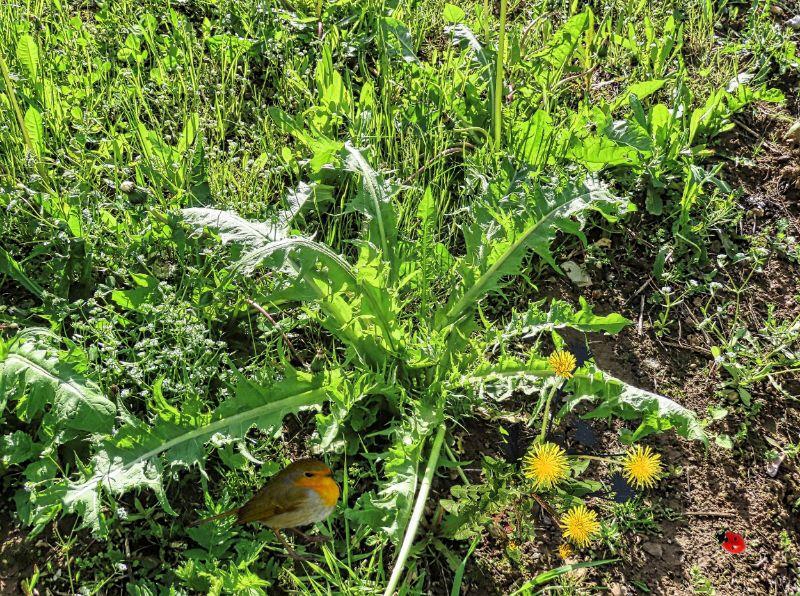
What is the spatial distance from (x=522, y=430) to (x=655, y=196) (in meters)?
1.30

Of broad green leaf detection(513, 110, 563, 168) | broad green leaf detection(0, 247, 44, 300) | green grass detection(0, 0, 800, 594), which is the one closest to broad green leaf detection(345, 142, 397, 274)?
green grass detection(0, 0, 800, 594)

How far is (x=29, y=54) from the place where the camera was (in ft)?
11.3

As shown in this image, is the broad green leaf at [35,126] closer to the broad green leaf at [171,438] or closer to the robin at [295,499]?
the broad green leaf at [171,438]

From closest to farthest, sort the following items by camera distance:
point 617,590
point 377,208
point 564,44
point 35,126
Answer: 1. point 617,590
2. point 377,208
3. point 35,126
4. point 564,44

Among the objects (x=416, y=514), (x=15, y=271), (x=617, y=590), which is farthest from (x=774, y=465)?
(x=15, y=271)

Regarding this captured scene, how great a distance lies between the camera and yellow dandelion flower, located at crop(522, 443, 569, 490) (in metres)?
2.52

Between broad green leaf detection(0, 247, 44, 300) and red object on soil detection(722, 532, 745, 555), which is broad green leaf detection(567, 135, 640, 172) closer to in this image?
red object on soil detection(722, 532, 745, 555)

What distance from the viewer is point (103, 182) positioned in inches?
134

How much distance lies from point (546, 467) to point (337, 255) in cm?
100

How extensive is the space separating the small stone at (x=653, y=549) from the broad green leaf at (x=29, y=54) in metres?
3.15

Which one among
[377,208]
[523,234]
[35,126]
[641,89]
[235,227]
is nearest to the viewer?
[235,227]

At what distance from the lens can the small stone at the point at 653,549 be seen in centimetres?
270

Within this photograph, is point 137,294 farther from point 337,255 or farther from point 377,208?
point 377,208

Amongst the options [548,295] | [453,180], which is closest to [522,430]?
[548,295]
